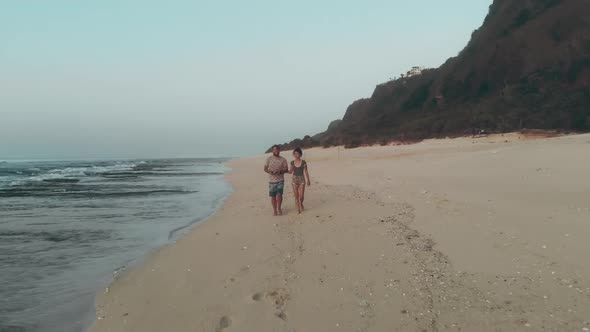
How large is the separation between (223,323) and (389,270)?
2.02m

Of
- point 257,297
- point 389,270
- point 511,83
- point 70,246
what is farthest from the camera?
point 511,83

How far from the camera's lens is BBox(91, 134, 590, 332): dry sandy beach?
3.69m

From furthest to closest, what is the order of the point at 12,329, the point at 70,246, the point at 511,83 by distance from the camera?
the point at 511,83 < the point at 70,246 < the point at 12,329

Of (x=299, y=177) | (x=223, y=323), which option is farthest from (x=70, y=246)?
(x=223, y=323)

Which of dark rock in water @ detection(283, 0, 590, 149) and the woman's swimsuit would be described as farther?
dark rock in water @ detection(283, 0, 590, 149)

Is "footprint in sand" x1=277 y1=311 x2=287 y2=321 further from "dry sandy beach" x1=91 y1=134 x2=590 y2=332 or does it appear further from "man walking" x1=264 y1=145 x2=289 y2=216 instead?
"man walking" x1=264 y1=145 x2=289 y2=216

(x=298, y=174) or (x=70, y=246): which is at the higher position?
(x=298, y=174)

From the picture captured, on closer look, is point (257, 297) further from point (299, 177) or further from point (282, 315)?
point (299, 177)

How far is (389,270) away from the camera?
4840 mm

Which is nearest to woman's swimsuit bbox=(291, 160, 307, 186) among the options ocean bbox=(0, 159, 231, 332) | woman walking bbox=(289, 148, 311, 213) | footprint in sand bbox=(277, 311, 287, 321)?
woman walking bbox=(289, 148, 311, 213)

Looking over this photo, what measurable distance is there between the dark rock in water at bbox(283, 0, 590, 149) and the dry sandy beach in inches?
874

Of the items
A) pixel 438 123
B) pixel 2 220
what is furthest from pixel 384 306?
pixel 438 123

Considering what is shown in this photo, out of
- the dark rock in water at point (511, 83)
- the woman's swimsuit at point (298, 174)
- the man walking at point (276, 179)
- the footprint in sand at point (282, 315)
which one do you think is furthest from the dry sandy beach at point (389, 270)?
the dark rock in water at point (511, 83)

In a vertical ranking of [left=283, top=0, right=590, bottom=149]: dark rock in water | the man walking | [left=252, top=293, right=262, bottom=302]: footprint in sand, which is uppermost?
[left=283, top=0, right=590, bottom=149]: dark rock in water
